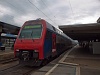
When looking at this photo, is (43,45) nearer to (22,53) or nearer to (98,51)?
(22,53)

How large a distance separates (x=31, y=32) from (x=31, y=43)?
1131 mm

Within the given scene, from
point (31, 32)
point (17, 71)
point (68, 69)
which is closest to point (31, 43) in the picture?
point (31, 32)

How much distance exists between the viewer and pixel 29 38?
1338 cm

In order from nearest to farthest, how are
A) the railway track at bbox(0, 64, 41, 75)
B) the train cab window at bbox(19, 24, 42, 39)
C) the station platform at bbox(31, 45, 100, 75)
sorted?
1. the station platform at bbox(31, 45, 100, 75)
2. the railway track at bbox(0, 64, 41, 75)
3. the train cab window at bbox(19, 24, 42, 39)

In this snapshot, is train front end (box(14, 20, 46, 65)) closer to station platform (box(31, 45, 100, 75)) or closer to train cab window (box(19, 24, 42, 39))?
train cab window (box(19, 24, 42, 39))

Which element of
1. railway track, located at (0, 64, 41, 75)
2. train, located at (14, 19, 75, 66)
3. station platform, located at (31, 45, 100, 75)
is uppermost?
train, located at (14, 19, 75, 66)

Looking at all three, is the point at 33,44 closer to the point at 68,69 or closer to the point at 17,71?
the point at 17,71

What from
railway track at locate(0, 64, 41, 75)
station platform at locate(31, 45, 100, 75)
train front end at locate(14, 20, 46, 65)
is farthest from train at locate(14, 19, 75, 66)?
station platform at locate(31, 45, 100, 75)

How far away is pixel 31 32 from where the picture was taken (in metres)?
13.7

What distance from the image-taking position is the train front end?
492 inches

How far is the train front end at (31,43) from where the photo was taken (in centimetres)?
1249

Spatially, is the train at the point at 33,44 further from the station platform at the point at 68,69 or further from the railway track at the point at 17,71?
the station platform at the point at 68,69

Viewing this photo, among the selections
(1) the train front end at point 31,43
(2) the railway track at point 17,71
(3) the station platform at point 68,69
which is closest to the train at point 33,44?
(1) the train front end at point 31,43

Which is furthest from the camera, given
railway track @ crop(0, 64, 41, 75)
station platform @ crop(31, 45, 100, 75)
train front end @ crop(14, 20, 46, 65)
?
train front end @ crop(14, 20, 46, 65)
